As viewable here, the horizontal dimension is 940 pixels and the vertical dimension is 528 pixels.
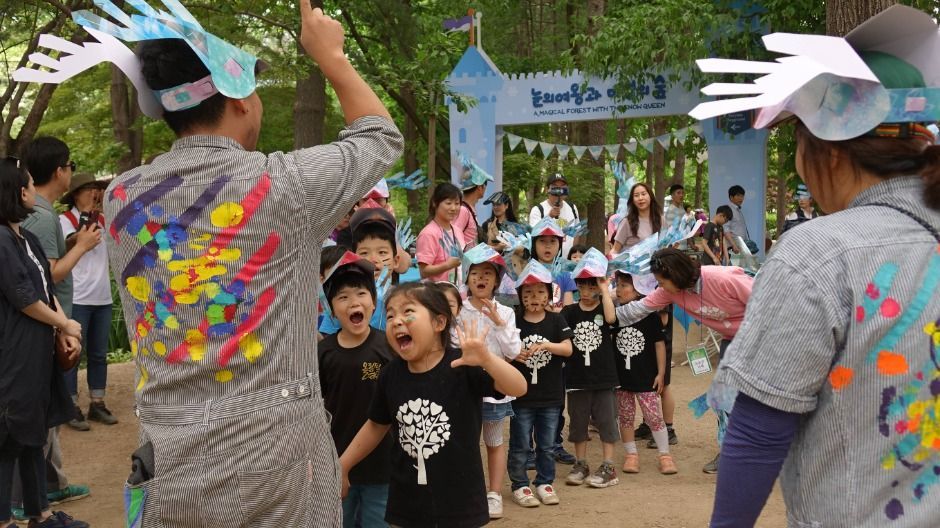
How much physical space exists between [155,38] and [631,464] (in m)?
5.85

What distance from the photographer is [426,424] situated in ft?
14.3

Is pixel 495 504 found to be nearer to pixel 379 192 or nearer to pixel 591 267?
pixel 591 267

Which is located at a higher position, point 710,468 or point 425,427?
point 425,427

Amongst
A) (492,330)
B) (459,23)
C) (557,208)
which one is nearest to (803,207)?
(557,208)

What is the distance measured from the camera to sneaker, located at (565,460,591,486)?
7328 millimetres

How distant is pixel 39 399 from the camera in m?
5.31

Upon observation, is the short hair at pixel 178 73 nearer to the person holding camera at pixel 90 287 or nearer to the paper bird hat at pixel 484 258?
the paper bird hat at pixel 484 258

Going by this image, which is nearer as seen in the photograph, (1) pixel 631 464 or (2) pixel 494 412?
(2) pixel 494 412

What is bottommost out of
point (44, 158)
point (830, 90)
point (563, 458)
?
point (563, 458)

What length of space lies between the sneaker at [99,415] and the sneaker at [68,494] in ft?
5.41

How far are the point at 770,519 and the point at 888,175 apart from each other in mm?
4785

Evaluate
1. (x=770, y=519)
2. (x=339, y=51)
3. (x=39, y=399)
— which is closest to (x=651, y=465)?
(x=770, y=519)

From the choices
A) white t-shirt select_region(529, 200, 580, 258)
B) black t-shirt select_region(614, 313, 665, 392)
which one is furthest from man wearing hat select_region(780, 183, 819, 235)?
black t-shirt select_region(614, 313, 665, 392)

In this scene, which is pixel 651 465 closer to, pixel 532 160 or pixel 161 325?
pixel 161 325
